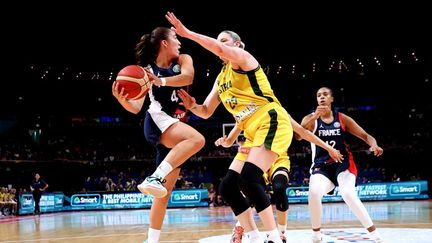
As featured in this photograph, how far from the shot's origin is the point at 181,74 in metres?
4.84

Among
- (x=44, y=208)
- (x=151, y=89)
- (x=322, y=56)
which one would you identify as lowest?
(x=44, y=208)

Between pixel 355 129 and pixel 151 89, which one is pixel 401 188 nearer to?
pixel 355 129

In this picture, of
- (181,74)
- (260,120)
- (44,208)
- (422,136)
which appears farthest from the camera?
(422,136)

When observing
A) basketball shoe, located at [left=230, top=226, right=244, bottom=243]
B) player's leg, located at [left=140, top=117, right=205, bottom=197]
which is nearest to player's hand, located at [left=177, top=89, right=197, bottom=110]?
player's leg, located at [left=140, top=117, right=205, bottom=197]

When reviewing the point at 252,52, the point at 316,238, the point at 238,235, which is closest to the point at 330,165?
the point at 316,238

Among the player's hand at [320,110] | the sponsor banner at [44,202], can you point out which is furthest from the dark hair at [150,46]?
the sponsor banner at [44,202]

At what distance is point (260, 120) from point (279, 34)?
896 inches

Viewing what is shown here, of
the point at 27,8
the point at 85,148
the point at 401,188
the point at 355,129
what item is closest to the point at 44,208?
the point at 27,8

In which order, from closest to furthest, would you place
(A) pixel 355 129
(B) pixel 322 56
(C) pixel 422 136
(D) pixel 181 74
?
(D) pixel 181 74 → (A) pixel 355 129 → (B) pixel 322 56 → (C) pixel 422 136

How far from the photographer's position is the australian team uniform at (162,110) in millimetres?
4922

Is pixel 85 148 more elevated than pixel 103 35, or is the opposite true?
pixel 103 35

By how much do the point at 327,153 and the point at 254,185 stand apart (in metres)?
2.51

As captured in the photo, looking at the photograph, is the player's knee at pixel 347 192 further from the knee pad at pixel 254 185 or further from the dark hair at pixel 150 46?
the dark hair at pixel 150 46

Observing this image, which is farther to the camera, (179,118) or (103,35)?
(103,35)
